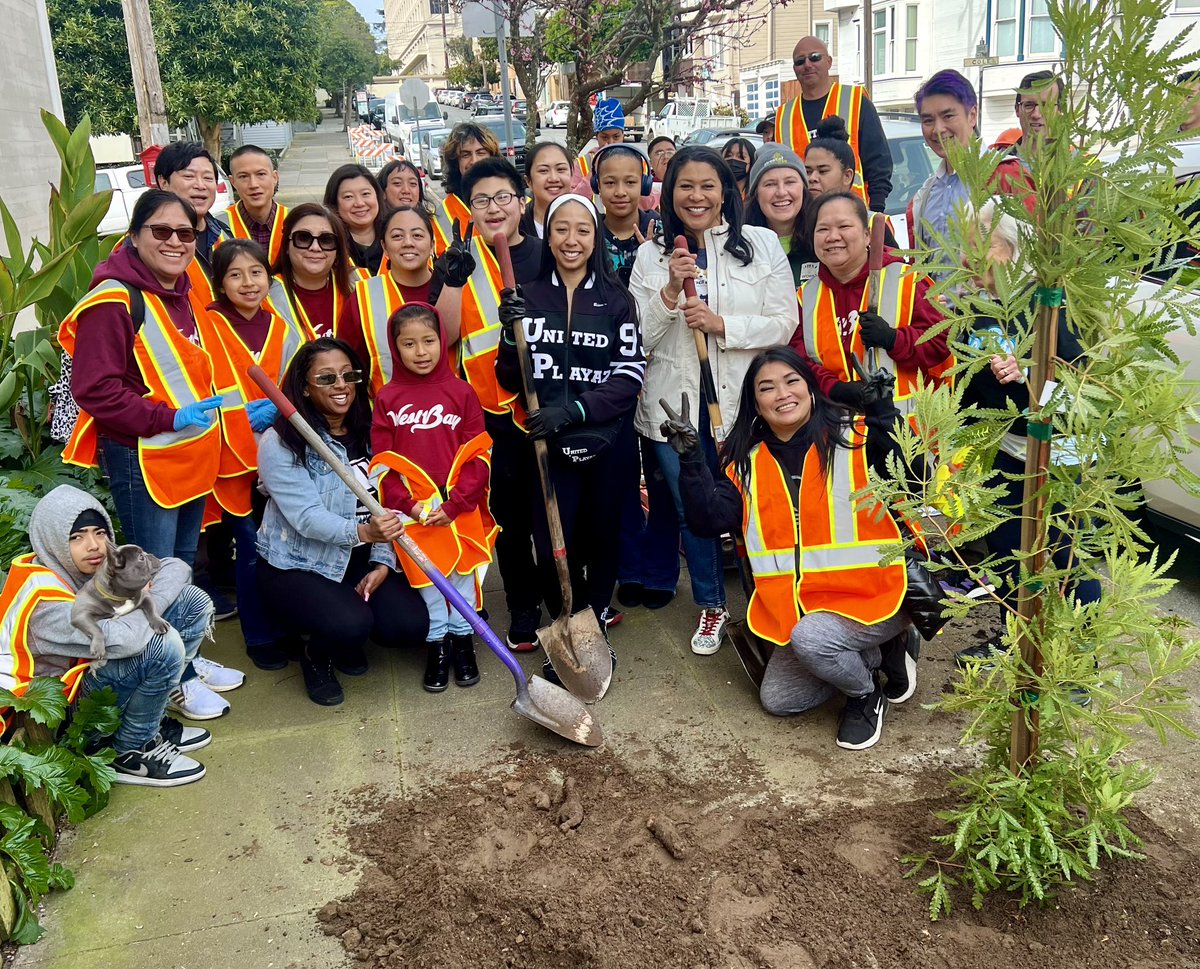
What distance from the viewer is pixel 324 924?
2941mm

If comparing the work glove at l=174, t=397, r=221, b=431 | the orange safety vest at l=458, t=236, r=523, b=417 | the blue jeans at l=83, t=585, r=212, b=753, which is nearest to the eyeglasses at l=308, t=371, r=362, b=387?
the work glove at l=174, t=397, r=221, b=431

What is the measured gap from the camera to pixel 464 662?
433 cm

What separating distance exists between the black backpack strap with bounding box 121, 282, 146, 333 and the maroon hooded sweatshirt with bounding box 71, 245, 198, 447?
0.02m

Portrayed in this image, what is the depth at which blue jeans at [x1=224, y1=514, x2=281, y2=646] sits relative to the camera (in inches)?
174

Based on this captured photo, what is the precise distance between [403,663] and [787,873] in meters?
2.05

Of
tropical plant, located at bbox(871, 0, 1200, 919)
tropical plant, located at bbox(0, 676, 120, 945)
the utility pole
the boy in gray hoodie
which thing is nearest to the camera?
tropical plant, located at bbox(871, 0, 1200, 919)

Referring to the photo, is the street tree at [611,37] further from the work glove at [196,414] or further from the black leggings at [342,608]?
the black leggings at [342,608]

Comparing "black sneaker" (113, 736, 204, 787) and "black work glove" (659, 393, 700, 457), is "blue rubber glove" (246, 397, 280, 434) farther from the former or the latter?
"black work glove" (659, 393, 700, 457)

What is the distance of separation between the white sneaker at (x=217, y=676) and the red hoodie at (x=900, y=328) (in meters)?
2.60

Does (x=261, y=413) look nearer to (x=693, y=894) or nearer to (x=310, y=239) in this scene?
(x=310, y=239)

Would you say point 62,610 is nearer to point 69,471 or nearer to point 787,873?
point 69,471

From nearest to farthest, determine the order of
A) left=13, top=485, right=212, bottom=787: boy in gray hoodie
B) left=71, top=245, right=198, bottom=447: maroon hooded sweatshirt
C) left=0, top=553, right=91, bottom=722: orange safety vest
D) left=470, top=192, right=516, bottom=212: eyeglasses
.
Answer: left=0, top=553, right=91, bottom=722: orange safety vest → left=13, top=485, right=212, bottom=787: boy in gray hoodie → left=71, top=245, right=198, bottom=447: maroon hooded sweatshirt → left=470, top=192, right=516, bottom=212: eyeglasses

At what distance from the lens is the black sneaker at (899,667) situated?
156 inches

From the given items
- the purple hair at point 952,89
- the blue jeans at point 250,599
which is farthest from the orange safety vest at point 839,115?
the blue jeans at point 250,599
